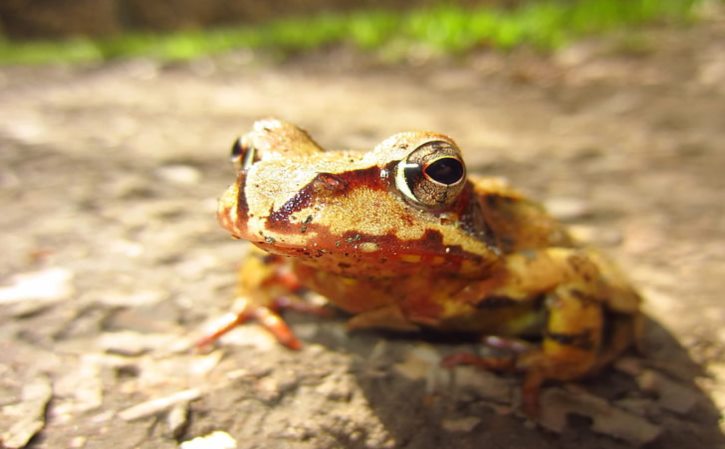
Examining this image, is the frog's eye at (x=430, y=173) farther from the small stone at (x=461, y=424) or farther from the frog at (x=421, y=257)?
the small stone at (x=461, y=424)

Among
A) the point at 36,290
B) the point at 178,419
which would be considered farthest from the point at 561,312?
the point at 36,290

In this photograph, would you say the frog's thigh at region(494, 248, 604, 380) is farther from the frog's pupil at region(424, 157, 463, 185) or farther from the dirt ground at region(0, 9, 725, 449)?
the frog's pupil at region(424, 157, 463, 185)

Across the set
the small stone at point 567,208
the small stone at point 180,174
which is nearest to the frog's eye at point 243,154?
the small stone at point 180,174

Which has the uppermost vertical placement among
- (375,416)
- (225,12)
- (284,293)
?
(225,12)

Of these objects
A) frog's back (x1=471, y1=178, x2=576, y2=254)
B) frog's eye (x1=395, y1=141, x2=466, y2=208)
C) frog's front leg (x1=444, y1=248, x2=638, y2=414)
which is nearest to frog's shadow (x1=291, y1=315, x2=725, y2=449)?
frog's front leg (x1=444, y1=248, x2=638, y2=414)

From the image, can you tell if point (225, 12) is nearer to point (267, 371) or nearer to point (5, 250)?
point (5, 250)

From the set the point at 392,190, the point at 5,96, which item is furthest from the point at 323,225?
the point at 5,96
